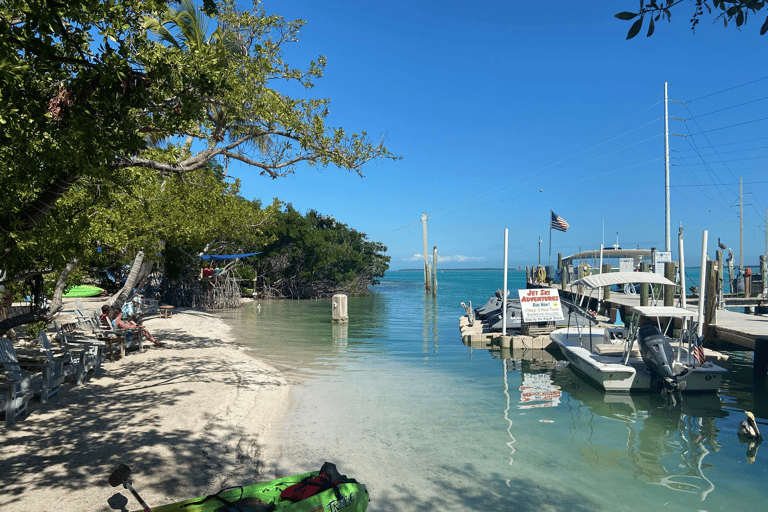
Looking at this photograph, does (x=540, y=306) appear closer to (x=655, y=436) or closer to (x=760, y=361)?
(x=760, y=361)

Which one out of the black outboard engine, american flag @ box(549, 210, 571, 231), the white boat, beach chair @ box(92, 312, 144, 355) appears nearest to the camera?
the black outboard engine

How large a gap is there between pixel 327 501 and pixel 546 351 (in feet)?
46.3

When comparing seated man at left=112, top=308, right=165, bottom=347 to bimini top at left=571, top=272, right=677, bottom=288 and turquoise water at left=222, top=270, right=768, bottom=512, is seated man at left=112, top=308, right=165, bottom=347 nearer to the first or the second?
turquoise water at left=222, top=270, right=768, bottom=512

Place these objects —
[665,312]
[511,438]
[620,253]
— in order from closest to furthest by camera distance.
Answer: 1. [511,438]
2. [665,312]
3. [620,253]

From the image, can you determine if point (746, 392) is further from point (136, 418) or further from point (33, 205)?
point (33, 205)


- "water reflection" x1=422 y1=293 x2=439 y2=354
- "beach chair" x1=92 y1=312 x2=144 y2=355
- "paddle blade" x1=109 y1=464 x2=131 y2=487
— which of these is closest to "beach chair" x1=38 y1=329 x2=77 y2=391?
"beach chair" x1=92 y1=312 x2=144 y2=355

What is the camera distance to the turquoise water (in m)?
6.28

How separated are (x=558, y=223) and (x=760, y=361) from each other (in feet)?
75.8

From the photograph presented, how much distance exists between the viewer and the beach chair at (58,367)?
8.13m

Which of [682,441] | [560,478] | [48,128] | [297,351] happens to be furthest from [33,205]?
[297,351]

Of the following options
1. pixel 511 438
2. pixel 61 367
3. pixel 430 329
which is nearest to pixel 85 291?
pixel 430 329

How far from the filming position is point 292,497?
4.05 m

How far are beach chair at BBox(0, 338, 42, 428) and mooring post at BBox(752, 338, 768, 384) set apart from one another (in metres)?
15.8

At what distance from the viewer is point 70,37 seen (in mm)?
5082
